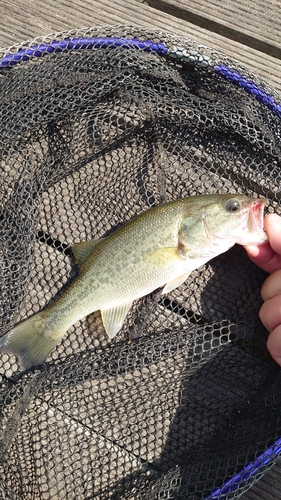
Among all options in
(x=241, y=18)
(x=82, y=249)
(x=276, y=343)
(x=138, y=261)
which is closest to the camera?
(x=276, y=343)

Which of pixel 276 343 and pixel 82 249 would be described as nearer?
pixel 276 343

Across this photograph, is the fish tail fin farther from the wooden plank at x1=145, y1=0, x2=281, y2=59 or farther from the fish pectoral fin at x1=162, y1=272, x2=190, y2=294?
the wooden plank at x1=145, y1=0, x2=281, y2=59

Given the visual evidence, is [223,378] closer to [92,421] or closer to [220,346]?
[220,346]

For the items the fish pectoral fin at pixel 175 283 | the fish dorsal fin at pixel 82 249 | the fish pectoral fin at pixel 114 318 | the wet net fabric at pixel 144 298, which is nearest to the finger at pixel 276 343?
the wet net fabric at pixel 144 298

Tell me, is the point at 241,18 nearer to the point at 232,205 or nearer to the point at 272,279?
the point at 232,205

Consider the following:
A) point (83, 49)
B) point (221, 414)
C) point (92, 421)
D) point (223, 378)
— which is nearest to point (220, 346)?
point (223, 378)

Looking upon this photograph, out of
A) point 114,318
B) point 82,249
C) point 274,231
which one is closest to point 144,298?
point 114,318
